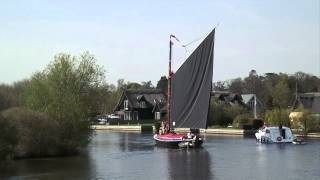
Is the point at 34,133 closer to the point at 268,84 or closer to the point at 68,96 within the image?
the point at 68,96

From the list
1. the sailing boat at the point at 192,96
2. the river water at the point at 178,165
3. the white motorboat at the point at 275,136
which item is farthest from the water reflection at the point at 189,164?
the white motorboat at the point at 275,136

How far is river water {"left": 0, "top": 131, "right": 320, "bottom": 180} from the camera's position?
106 ft

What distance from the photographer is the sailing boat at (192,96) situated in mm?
52000

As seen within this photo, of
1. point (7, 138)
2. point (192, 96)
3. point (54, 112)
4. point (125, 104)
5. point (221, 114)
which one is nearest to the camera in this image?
point (7, 138)

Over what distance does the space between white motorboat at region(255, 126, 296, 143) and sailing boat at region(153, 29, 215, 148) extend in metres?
9.42

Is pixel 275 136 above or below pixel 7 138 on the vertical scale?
below

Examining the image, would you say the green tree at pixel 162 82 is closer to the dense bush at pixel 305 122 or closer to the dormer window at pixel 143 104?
the dormer window at pixel 143 104

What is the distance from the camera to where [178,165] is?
3788 centimetres

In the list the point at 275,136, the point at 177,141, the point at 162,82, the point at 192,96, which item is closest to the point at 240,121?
the point at 275,136

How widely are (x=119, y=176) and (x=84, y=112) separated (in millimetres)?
16161

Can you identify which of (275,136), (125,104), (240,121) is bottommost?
(275,136)

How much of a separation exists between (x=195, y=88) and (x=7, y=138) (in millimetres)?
20934

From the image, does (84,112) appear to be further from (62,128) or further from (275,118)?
(275,118)

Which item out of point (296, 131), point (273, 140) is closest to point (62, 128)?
point (273, 140)
